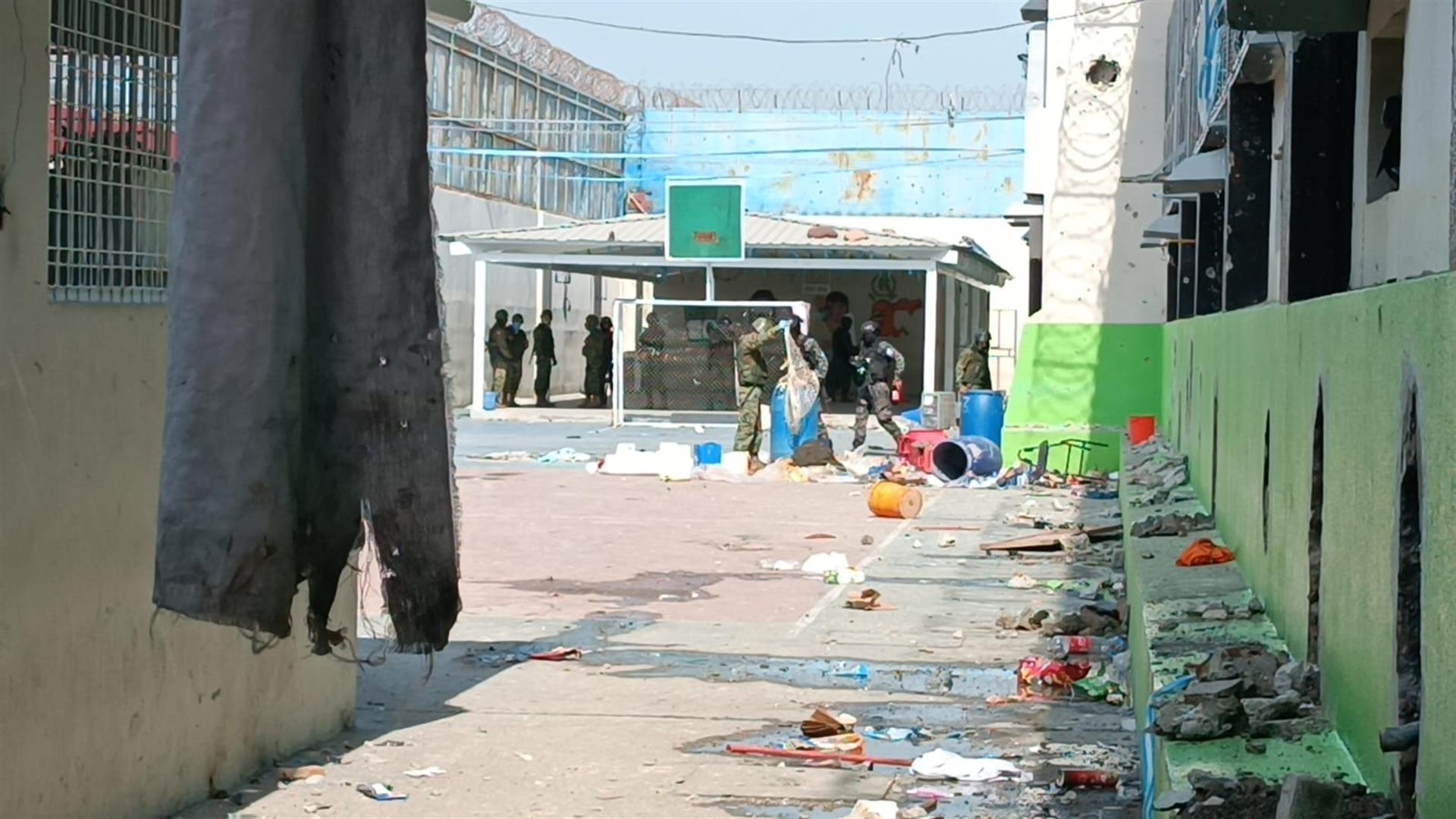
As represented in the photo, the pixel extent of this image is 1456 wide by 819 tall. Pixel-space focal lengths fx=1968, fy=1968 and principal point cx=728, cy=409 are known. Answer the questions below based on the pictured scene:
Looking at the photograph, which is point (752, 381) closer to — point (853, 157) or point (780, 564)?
point (780, 564)

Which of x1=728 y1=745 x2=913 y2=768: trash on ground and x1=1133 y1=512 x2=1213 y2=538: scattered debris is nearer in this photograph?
x1=728 y1=745 x2=913 y2=768: trash on ground

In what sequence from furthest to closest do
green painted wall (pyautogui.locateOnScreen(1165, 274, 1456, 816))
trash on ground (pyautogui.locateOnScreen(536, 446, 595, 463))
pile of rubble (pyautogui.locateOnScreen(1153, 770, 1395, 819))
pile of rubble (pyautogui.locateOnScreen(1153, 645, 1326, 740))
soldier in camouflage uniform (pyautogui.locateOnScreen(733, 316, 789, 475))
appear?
1. trash on ground (pyautogui.locateOnScreen(536, 446, 595, 463))
2. soldier in camouflage uniform (pyautogui.locateOnScreen(733, 316, 789, 475))
3. pile of rubble (pyautogui.locateOnScreen(1153, 645, 1326, 740))
4. pile of rubble (pyautogui.locateOnScreen(1153, 770, 1395, 819))
5. green painted wall (pyautogui.locateOnScreen(1165, 274, 1456, 816))

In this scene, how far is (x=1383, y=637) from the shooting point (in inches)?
160

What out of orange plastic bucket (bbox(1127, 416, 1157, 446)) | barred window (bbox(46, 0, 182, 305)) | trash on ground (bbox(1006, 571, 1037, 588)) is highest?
barred window (bbox(46, 0, 182, 305))

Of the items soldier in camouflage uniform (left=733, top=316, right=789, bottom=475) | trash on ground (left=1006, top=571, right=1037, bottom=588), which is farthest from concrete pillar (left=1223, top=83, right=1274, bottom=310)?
soldier in camouflage uniform (left=733, top=316, right=789, bottom=475)

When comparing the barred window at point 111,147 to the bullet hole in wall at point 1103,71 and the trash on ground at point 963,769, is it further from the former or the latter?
the bullet hole in wall at point 1103,71

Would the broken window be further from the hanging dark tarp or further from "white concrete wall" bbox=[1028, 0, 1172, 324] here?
"white concrete wall" bbox=[1028, 0, 1172, 324]

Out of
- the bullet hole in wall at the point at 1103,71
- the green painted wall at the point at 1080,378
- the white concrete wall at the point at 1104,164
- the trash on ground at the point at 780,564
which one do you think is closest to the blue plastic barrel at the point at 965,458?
the green painted wall at the point at 1080,378

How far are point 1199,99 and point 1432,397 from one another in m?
13.3

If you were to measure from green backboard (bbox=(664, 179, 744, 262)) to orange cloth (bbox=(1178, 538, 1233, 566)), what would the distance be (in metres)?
23.9

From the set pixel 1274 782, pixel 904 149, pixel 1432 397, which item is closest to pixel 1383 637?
pixel 1274 782

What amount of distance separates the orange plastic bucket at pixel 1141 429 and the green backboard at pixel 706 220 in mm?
12878

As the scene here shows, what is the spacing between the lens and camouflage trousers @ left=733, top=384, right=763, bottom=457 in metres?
23.0

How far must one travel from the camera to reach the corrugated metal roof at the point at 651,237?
3303 centimetres
